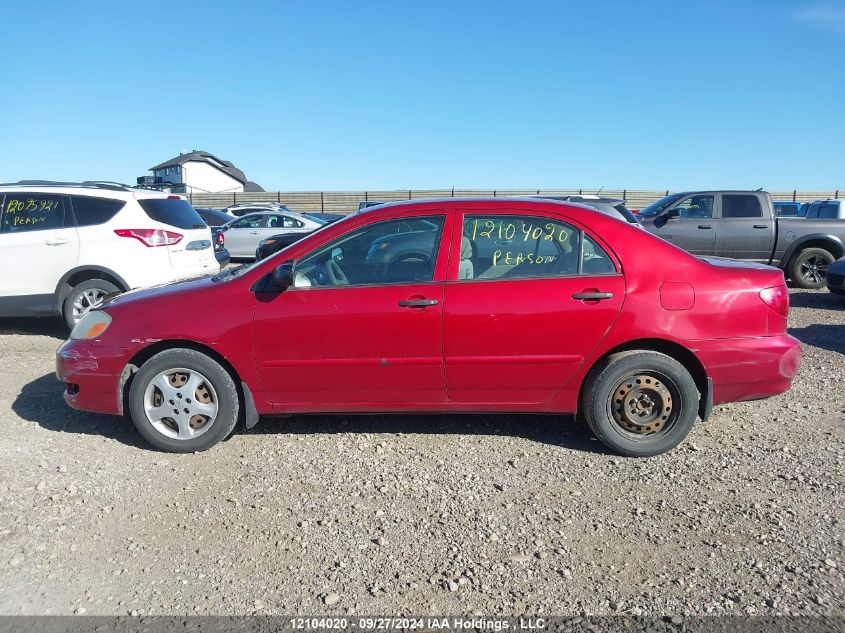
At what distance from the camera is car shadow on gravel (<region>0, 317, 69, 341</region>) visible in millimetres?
8188

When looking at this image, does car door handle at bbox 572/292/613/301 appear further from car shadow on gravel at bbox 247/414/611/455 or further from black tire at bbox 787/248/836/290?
black tire at bbox 787/248/836/290

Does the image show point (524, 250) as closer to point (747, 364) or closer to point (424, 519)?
point (747, 364)

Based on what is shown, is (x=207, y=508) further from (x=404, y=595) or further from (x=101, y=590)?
(x=404, y=595)

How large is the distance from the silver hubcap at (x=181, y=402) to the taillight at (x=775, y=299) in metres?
3.54

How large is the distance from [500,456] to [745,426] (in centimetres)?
187

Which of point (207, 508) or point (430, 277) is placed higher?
point (430, 277)

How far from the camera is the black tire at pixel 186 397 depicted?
4367 mm

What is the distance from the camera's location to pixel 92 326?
4.57m

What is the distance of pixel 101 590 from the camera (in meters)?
3.00

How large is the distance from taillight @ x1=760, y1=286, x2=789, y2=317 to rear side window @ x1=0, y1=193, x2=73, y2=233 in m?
6.92

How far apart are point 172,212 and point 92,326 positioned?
382 centimetres

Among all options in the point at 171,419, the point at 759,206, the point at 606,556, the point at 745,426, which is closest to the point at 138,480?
the point at 171,419

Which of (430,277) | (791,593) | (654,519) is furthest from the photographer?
(430,277)

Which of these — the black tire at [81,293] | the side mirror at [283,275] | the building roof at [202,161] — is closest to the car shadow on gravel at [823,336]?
the side mirror at [283,275]
